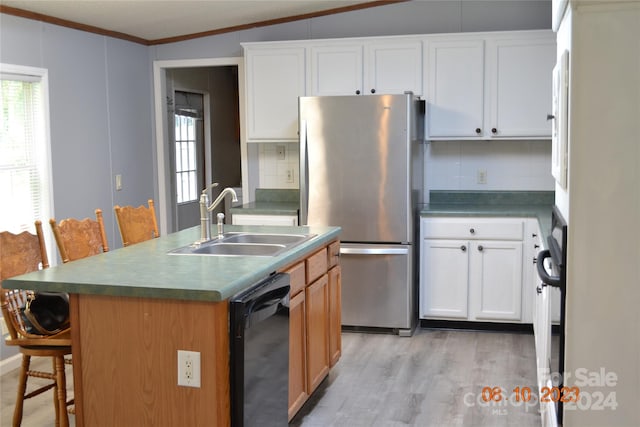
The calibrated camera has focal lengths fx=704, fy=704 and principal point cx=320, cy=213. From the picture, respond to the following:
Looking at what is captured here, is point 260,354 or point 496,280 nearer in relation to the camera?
point 260,354

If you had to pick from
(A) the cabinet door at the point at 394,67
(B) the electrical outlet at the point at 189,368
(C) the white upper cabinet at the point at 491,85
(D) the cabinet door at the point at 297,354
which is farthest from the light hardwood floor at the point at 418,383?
(A) the cabinet door at the point at 394,67

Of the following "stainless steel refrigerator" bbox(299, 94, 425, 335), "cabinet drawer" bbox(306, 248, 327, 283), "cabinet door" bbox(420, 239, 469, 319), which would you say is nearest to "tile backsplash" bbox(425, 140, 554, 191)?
"stainless steel refrigerator" bbox(299, 94, 425, 335)

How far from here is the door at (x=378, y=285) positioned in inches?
188

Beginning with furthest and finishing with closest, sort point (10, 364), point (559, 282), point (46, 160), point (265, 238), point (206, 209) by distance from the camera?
1. point (46, 160)
2. point (10, 364)
3. point (265, 238)
4. point (206, 209)
5. point (559, 282)

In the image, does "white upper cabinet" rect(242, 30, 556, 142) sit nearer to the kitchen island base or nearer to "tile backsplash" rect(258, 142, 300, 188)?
"tile backsplash" rect(258, 142, 300, 188)

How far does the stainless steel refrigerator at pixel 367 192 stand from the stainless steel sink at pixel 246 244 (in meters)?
1.16

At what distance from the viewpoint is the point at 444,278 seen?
16.0 feet

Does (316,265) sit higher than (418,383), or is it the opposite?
(316,265)

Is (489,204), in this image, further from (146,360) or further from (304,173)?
(146,360)

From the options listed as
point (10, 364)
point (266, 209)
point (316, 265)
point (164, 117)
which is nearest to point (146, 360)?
point (316, 265)

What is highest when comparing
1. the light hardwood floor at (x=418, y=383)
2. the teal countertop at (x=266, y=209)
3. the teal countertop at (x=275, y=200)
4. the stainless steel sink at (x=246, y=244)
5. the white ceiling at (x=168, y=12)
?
the white ceiling at (x=168, y=12)

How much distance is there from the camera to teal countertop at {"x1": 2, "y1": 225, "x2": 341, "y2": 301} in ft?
7.89

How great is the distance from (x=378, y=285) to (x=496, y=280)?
0.80 meters

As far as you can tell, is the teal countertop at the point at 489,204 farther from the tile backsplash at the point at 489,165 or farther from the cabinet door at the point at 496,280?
the cabinet door at the point at 496,280
